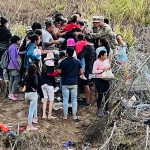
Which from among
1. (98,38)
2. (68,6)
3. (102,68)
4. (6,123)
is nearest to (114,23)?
(68,6)

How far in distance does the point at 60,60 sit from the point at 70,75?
493 millimetres

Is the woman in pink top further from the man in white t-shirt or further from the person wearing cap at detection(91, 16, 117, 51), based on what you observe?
the man in white t-shirt

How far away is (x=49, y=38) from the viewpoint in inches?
386

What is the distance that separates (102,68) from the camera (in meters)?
9.15

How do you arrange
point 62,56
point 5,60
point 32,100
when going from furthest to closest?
point 5,60, point 62,56, point 32,100

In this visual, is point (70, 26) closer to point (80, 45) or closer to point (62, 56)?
point (80, 45)

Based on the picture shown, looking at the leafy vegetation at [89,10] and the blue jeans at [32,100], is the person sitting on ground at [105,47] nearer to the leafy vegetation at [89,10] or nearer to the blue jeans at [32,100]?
the blue jeans at [32,100]

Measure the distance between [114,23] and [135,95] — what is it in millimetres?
4839

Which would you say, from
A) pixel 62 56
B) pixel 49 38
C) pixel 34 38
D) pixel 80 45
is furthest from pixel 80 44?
pixel 34 38

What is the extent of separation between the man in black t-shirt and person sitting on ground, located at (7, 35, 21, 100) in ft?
3.51

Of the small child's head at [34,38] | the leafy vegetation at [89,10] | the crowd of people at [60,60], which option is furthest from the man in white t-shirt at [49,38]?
the leafy vegetation at [89,10]

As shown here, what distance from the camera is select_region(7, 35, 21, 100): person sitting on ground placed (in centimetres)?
953

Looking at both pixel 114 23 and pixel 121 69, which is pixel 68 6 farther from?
pixel 121 69

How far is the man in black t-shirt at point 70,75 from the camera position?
29.5ft
